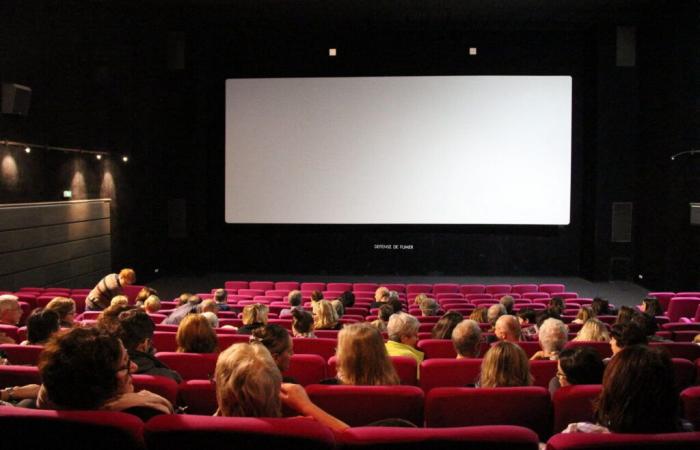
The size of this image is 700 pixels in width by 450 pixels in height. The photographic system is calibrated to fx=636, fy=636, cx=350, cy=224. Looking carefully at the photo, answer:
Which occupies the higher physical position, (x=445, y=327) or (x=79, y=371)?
(x=79, y=371)

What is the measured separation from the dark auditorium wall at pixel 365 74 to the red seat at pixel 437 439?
12.7m

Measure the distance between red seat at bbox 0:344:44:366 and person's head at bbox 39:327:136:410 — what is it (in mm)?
2032

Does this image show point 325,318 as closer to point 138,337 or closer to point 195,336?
point 195,336

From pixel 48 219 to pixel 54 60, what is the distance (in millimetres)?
2867

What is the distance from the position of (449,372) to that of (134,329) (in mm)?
1921

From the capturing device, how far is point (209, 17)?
1528cm

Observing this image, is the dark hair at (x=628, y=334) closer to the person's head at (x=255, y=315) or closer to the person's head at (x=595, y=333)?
the person's head at (x=595, y=333)

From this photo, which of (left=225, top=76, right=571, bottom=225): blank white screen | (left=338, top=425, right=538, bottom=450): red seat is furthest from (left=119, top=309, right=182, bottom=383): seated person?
(left=225, top=76, right=571, bottom=225): blank white screen

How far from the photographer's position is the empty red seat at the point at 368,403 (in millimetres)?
2797

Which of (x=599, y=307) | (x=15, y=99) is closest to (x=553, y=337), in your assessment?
(x=599, y=307)

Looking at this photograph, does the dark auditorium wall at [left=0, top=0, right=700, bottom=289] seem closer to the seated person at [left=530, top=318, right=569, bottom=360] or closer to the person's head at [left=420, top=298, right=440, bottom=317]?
the person's head at [left=420, top=298, right=440, bottom=317]

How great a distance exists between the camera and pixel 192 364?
392 centimetres

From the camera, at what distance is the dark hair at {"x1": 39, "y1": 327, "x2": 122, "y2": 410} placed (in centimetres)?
215

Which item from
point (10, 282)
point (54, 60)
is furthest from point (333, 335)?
point (54, 60)
